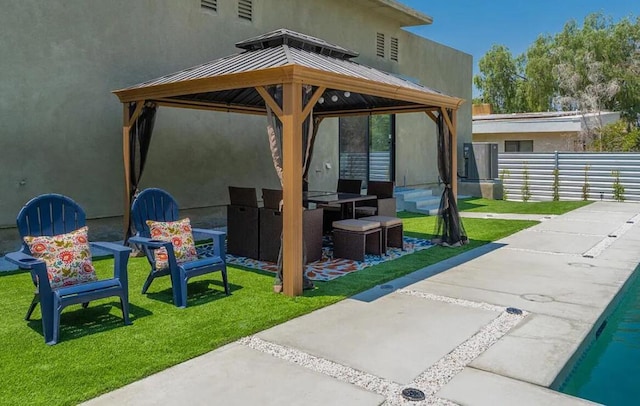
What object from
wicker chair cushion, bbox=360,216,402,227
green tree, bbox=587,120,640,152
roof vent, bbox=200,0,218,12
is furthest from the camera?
green tree, bbox=587,120,640,152

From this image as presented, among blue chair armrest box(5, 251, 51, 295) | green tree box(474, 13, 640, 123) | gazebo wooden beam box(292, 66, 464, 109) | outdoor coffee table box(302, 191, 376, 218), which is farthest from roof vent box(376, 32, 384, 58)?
green tree box(474, 13, 640, 123)

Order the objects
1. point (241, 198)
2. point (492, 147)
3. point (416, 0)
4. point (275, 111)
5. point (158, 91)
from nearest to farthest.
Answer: point (275, 111) → point (158, 91) → point (241, 198) → point (492, 147) → point (416, 0)

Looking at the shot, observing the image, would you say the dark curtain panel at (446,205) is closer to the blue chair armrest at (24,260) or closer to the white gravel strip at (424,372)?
the white gravel strip at (424,372)

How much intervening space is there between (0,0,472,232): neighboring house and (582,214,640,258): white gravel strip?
6.44 meters

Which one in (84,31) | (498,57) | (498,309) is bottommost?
(498,309)

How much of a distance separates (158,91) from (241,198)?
1.93m

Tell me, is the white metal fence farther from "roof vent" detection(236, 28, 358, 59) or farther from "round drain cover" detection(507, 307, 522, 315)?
"round drain cover" detection(507, 307, 522, 315)

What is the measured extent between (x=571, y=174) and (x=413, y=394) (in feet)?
49.1

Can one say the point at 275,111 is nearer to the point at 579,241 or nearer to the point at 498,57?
the point at 579,241

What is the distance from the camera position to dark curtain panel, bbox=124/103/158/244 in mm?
7680

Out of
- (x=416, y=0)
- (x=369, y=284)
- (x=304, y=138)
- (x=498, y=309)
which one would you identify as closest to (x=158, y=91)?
(x=304, y=138)

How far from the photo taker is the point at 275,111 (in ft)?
18.2

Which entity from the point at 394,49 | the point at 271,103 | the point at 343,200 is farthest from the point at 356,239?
the point at 394,49

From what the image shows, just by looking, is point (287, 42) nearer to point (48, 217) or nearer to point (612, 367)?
point (48, 217)
